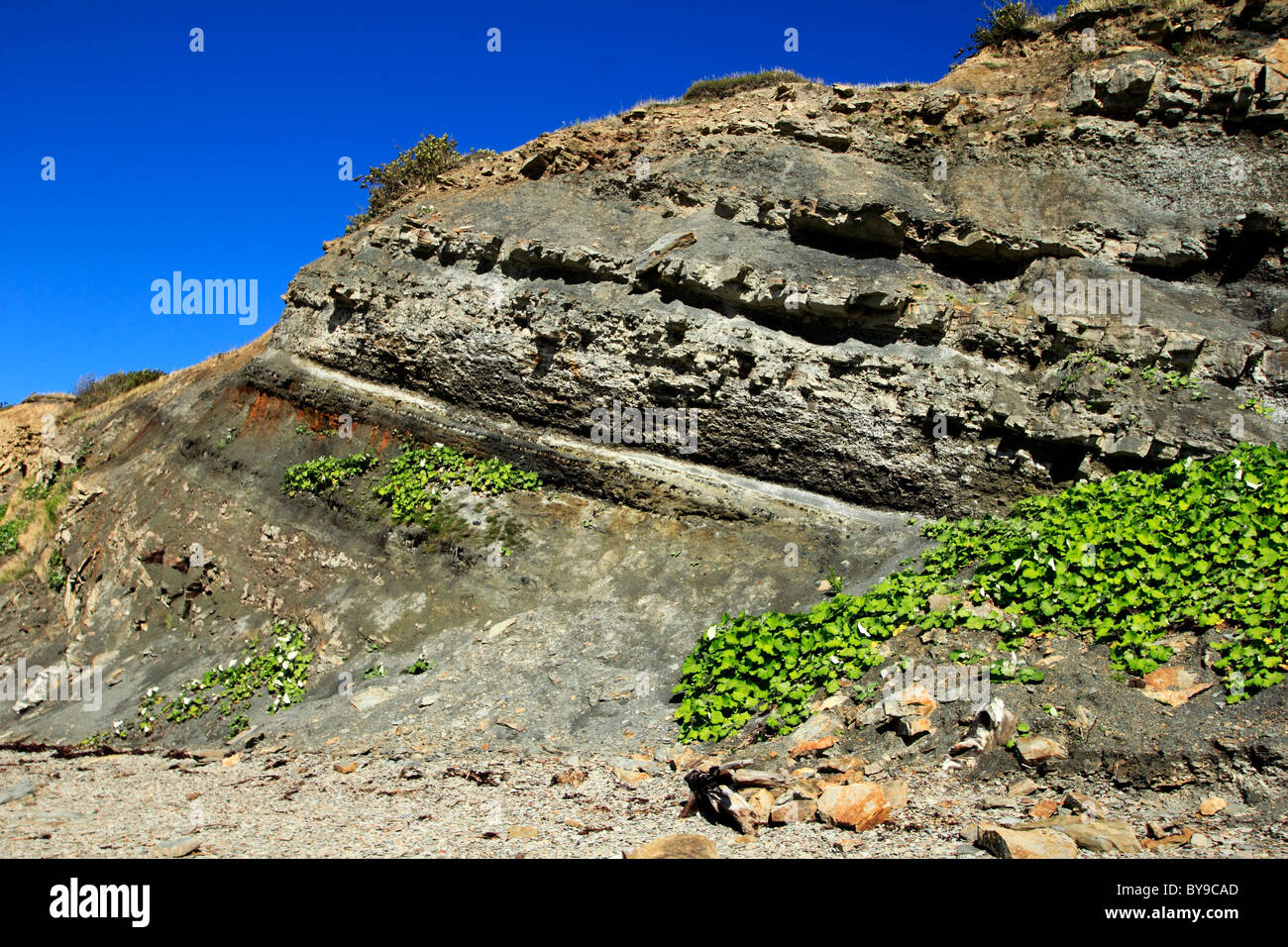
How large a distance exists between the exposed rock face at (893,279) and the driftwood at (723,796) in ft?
16.5

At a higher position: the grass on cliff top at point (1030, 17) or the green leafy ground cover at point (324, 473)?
the grass on cliff top at point (1030, 17)

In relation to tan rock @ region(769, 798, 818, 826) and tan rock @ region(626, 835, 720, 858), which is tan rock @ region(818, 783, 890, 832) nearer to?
tan rock @ region(769, 798, 818, 826)

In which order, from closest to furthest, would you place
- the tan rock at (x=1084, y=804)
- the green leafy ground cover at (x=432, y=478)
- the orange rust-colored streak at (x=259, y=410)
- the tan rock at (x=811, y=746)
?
the tan rock at (x=1084, y=804)
the tan rock at (x=811, y=746)
the green leafy ground cover at (x=432, y=478)
the orange rust-colored streak at (x=259, y=410)

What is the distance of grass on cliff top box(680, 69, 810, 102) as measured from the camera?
15711mm

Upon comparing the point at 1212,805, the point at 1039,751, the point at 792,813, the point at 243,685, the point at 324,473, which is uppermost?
the point at 324,473

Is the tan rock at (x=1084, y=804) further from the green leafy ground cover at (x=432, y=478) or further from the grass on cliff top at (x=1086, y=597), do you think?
the green leafy ground cover at (x=432, y=478)

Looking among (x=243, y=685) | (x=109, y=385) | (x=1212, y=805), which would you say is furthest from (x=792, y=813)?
(x=109, y=385)

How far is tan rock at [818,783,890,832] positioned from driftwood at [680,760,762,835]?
50 cm

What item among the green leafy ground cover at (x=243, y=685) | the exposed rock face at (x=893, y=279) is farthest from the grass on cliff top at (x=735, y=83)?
the green leafy ground cover at (x=243, y=685)

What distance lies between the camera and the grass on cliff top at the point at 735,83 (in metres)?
15.7

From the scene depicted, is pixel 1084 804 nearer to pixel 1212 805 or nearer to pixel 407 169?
pixel 1212 805

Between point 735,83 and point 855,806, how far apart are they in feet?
50.1

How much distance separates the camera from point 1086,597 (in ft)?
21.8

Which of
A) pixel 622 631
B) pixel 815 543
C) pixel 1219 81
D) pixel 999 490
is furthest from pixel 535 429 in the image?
pixel 1219 81
